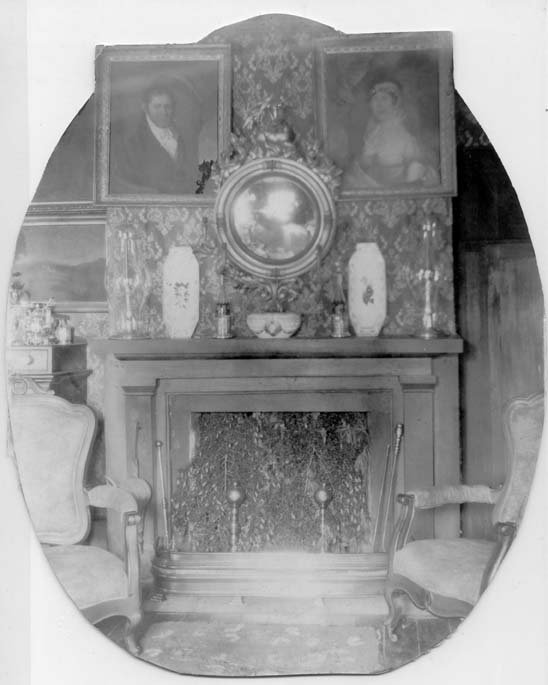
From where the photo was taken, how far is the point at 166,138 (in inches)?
110

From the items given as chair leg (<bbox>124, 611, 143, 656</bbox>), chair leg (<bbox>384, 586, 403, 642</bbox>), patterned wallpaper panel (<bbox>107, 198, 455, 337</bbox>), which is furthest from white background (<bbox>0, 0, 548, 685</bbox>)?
patterned wallpaper panel (<bbox>107, 198, 455, 337</bbox>)

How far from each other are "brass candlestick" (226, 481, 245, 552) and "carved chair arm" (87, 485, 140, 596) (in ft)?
1.11

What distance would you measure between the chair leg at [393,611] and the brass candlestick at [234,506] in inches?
22.6

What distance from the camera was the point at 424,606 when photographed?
2.76 meters

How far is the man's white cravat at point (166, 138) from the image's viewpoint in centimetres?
279

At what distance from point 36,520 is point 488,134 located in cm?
218

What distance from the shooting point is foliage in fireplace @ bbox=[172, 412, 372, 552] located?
2.80 metres

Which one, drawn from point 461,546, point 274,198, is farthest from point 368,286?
point 461,546

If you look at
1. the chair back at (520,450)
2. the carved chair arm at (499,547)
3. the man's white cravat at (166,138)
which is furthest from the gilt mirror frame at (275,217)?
the carved chair arm at (499,547)

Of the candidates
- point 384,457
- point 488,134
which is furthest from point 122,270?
point 488,134

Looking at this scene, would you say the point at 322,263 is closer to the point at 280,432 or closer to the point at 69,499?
the point at 280,432

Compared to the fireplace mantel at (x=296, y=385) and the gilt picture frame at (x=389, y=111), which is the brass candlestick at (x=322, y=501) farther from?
the gilt picture frame at (x=389, y=111)

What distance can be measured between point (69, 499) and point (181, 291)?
0.87 metres

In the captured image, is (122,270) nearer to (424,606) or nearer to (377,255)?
(377,255)
